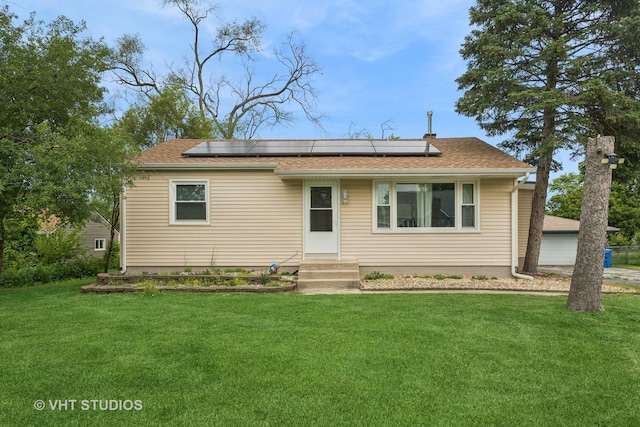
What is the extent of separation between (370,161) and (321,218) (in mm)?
2042

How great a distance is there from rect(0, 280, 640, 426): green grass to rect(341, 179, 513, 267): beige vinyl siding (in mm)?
3554

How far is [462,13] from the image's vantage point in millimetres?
11984

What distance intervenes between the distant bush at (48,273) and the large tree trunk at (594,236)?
13.6 m

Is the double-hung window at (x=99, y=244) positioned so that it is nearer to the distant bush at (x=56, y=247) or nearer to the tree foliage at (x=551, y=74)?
the distant bush at (x=56, y=247)

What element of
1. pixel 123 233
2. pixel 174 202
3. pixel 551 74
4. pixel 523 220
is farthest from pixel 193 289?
pixel 551 74

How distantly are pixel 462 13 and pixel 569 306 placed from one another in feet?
32.5

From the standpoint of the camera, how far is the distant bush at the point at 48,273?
35.7 feet

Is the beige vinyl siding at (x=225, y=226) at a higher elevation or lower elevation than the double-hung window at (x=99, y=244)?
higher

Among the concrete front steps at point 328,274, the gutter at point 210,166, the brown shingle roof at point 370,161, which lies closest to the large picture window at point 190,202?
the gutter at point 210,166

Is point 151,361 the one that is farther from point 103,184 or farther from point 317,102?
point 317,102

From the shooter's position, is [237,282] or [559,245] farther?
[559,245]

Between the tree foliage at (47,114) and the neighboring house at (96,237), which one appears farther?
the neighboring house at (96,237)

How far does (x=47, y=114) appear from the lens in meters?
8.52

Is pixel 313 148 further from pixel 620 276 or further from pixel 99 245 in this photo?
pixel 99 245
